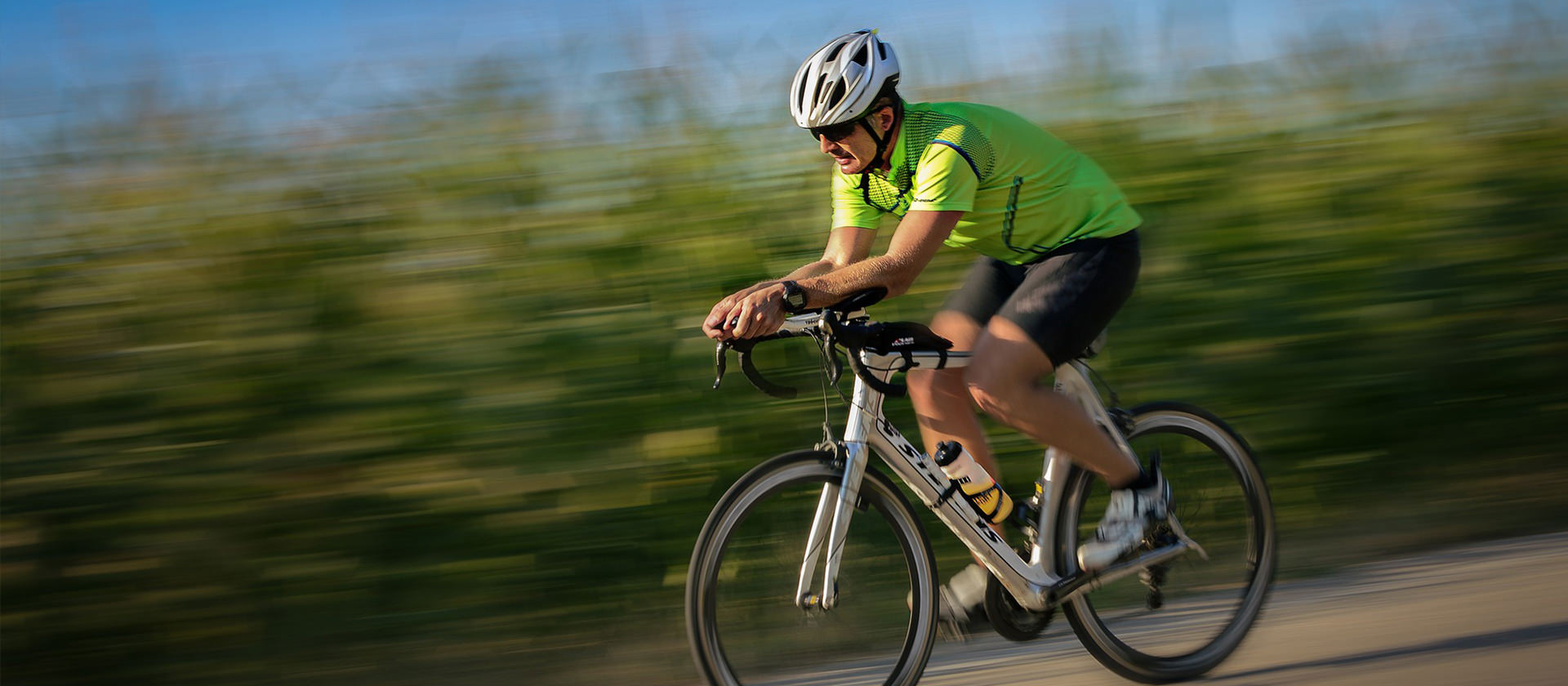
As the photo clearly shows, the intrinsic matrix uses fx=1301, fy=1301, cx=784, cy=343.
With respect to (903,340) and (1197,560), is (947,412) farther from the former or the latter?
(1197,560)

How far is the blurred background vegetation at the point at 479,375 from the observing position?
13.9 feet

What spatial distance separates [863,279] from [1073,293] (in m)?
0.67

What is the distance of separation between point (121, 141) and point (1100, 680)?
3.73 m

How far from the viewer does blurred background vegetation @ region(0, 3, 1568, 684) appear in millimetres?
4227

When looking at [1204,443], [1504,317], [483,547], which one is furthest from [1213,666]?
[1504,317]

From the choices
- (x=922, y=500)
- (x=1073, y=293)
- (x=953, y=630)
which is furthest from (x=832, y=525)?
(x=1073, y=293)

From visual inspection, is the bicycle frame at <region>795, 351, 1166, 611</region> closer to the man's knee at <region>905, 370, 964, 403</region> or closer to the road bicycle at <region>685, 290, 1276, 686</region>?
the road bicycle at <region>685, 290, 1276, 686</region>

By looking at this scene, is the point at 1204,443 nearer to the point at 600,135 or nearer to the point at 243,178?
the point at 600,135

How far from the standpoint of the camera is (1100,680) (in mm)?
3885

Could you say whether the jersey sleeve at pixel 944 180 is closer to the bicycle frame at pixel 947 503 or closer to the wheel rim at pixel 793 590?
the bicycle frame at pixel 947 503

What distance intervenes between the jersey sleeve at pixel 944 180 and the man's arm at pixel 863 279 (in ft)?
0.09

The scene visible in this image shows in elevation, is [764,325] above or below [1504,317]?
above

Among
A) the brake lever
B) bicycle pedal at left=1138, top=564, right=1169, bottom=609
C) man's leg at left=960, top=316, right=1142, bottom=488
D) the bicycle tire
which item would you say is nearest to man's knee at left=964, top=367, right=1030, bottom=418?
man's leg at left=960, top=316, right=1142, bottom=488

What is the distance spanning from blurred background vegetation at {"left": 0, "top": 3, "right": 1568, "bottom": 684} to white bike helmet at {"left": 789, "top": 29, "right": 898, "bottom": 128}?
4.88ft
